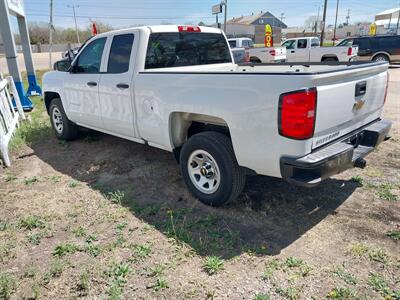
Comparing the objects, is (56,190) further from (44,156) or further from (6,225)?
(44,156)

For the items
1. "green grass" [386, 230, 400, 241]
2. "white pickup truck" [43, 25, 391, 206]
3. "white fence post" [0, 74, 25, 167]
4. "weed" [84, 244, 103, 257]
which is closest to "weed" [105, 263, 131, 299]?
"weed" [84, 244, 103, 257]

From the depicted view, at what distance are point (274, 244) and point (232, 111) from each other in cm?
129

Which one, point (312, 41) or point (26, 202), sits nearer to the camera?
point (26, 202)

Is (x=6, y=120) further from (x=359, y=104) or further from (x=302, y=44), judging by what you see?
(x=302, y=44)

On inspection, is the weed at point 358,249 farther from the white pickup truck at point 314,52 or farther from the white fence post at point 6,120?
the white pickup truck at point 314,52

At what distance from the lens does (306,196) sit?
3.86 metres

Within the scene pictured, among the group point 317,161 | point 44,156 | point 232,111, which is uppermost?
point 232,111

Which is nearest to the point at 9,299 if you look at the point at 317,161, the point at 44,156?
the point at 317,161

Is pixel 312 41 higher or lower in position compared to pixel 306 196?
higher

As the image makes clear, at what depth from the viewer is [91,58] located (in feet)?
16.7

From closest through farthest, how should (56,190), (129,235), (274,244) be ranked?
1. (274,244)
2. (129,235)
3. (56,190)

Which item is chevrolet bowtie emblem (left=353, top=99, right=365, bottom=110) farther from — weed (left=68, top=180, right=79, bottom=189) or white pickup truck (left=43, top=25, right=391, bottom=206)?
weed (left=68, top=180, right=79, bottom=189)

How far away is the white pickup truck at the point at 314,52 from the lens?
53.7 feet

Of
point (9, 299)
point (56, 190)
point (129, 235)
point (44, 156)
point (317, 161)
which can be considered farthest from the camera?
point (44, 156)
